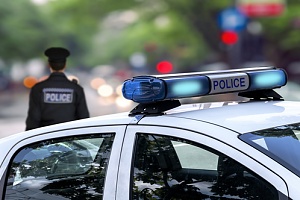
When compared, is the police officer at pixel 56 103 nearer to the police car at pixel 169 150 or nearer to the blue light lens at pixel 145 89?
the police car at pixel 169 150

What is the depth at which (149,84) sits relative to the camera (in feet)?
9.49

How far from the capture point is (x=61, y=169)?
3125 mm

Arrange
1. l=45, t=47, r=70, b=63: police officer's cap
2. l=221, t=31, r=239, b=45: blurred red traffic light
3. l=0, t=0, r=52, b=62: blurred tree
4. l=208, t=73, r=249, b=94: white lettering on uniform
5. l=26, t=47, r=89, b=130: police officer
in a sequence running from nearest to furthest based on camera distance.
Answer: l=208, t=73, r=249, b=94: white lettering on uniform
l=26, t=47, r=89, b=130: police officer
l=45, t=47, r=70, b=63: police officer's cap
l=221, t=31, r=239, b=45: blurred red traffic light
l=0, t=0, r=52, b=62: blurred tree

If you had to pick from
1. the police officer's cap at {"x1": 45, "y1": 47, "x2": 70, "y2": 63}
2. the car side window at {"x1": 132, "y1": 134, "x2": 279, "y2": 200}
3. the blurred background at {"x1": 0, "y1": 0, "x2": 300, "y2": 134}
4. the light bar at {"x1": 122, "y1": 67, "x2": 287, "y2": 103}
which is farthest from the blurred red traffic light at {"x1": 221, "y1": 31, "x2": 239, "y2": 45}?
the car side window at {"x1": 132, "y1": 134, "x2": 279, "y2": 200}

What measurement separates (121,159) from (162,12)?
1172 inches

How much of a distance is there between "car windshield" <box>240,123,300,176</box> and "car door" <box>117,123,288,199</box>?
0.09 m

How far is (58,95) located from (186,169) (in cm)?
297

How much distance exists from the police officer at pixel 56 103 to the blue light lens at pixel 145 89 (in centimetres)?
268

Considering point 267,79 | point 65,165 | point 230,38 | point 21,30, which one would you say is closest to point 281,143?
point 267,79

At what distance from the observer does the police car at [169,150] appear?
8.55 ft

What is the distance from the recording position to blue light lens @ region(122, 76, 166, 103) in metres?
2.87

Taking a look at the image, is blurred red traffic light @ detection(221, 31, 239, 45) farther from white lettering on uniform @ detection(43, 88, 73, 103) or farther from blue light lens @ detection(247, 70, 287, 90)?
blue light lens @ detection(247, 70, 287, 90)

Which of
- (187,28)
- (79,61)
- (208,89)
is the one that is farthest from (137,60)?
(79,61)

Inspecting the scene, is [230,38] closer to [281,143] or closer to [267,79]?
[267,79]
